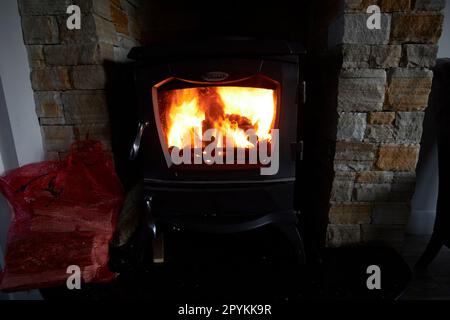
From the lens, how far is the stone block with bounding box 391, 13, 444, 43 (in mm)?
852

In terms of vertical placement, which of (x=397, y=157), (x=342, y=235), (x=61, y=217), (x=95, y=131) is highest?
(x=95, y=131)

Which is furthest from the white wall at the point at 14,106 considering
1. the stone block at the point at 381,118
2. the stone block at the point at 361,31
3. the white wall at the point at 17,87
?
the stone block at the point at 381,118

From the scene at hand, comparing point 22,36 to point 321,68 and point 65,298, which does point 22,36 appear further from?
point 321,68

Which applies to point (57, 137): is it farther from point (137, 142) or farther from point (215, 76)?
point (215, 76)

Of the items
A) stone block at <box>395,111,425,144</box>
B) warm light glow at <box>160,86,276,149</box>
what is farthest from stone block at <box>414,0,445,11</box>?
warm light glow at <box>160,86,276,149</box>

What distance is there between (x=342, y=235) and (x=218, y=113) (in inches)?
25.6

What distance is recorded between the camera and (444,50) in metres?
1.16

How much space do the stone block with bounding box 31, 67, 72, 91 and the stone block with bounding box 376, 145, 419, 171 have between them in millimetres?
1108

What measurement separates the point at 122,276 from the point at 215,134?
1.84ft

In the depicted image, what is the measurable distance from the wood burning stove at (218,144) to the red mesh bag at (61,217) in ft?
0.57

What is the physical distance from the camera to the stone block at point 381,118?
917 millimetres

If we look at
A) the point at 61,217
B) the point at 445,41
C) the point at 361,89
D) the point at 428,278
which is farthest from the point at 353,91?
the point at 61,217

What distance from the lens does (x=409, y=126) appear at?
92 cm

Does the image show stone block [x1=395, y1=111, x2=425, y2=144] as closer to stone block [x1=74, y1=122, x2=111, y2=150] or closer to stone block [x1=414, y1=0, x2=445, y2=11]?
stone block [x1=414, y1=0, x2=445, y2=11]
